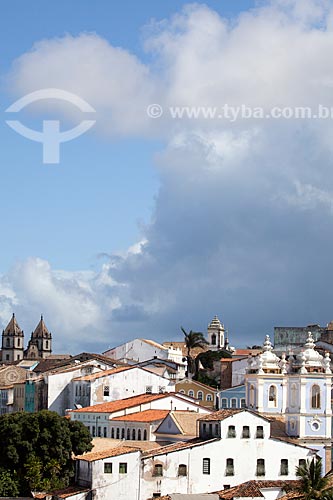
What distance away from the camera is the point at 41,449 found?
70.6 metres

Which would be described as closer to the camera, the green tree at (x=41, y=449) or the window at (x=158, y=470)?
the window at (x=158, y=470)

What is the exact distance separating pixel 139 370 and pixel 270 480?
30846 millimetres

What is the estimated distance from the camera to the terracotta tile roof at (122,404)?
83.7 meters

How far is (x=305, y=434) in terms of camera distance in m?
73.2

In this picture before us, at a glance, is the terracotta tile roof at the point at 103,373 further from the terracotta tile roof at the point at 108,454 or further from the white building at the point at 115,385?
the terracotta tile roof at the point at 108,454

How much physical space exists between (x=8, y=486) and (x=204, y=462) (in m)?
12.0

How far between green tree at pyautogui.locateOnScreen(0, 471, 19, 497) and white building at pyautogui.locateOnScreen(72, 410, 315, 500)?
3.86 m

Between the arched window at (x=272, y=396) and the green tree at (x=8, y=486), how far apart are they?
18.5 meters

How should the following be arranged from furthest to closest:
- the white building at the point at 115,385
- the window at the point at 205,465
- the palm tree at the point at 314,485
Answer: the white building at the point at 115,385, the window at the point at 205,465, the palm tree at the point at 314,485

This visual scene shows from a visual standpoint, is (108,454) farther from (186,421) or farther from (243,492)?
(186,421)

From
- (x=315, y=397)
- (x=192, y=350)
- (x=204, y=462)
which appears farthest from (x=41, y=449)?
(x=192, y=350)

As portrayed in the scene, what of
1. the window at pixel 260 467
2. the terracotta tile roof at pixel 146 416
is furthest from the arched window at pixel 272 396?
the window at pixel 260 467

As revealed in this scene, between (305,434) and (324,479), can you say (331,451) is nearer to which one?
(305,434)

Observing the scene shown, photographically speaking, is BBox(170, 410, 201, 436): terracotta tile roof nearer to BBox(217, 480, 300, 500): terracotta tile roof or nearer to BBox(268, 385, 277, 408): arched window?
BBox(268, 385, 277, 408): arched window
